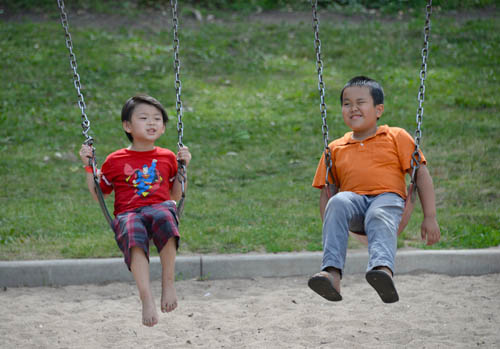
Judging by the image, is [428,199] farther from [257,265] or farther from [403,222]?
[257,265]

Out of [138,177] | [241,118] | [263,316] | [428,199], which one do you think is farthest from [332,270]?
[241,118]

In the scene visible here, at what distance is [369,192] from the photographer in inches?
162

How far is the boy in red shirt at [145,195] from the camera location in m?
3.88

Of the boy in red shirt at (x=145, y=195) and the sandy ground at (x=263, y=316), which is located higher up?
the boy in red shirt at (x=145, y=195)

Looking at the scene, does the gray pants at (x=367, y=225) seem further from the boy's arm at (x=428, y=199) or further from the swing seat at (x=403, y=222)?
the boy's arm at (x=428, y=199)

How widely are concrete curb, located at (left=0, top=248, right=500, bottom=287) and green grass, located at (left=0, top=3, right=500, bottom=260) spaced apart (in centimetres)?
20

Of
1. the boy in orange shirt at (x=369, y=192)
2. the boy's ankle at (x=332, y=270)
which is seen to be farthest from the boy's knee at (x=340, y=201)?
the boy's ankle at (x=332, y=270)

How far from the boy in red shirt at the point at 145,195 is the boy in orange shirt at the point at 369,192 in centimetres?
83

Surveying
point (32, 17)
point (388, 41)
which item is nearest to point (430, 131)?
point (388, 41)

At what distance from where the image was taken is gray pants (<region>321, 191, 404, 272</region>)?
374 centimetres

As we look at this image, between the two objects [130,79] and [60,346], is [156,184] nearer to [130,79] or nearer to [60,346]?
[60,346]

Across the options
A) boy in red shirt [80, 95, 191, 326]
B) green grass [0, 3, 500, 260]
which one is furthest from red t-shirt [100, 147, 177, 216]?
green grass [0, 3, 500, 260]

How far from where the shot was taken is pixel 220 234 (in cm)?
653

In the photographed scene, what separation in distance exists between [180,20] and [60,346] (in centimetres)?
1019
